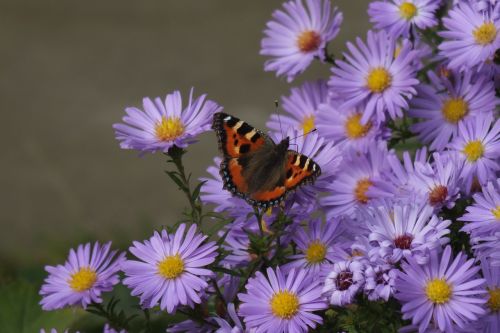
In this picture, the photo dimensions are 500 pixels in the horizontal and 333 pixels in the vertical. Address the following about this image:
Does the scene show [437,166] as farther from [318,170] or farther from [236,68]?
[236,68]

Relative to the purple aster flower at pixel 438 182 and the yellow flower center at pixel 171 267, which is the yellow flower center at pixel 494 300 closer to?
the purple aster flower at pixel 438 182

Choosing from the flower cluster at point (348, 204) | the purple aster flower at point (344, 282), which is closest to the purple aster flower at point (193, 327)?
the flower cluster at point (348, 204)

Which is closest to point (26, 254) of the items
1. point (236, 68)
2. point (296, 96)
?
point (236, 68)

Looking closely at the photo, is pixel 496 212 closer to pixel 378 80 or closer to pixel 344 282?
pixel 344 282

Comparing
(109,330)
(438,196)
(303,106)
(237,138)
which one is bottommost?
(109,330)

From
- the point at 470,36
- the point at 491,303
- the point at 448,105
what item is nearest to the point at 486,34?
the point at 470,36

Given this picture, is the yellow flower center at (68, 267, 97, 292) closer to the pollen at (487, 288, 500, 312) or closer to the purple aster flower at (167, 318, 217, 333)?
the purple aster flower at (167, 318, 217, 333)
